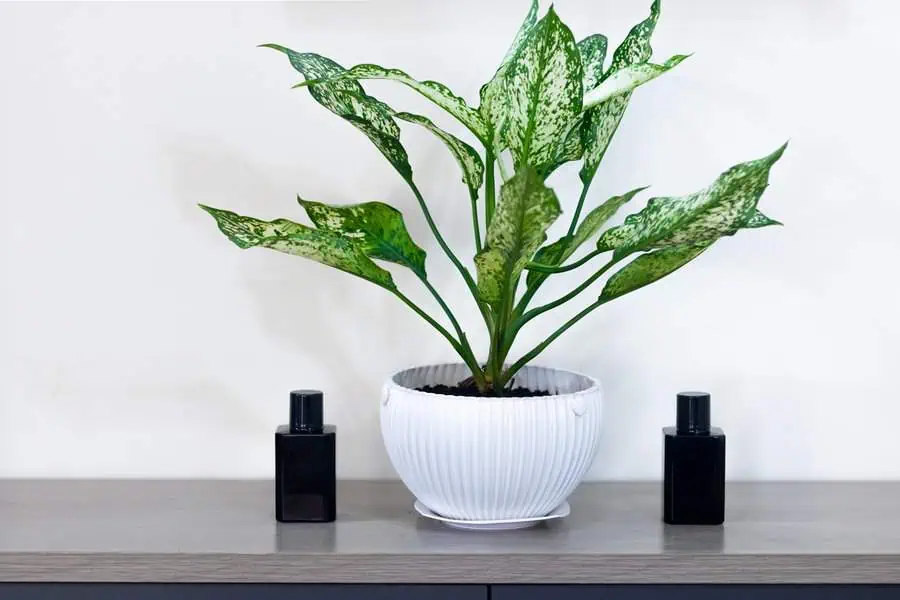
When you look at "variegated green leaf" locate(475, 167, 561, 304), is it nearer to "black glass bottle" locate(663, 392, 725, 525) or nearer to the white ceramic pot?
the white ceramic pot

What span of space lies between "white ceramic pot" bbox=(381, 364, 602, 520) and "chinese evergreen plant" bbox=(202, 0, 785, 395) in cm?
7

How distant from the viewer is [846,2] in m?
1.01

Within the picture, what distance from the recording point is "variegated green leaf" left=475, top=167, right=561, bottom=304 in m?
0.69

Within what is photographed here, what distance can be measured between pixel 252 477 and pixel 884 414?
0.66 m

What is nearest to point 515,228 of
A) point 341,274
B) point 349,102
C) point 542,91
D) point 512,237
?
point 512,237

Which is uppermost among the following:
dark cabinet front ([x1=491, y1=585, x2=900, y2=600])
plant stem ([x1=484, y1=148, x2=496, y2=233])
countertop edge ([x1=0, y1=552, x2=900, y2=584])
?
plant stem ([x1=484, y1=148, x2=496, y2=233])

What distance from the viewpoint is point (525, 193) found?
0.69m

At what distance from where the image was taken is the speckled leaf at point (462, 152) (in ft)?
2.76

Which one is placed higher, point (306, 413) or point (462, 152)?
point (462, 152)

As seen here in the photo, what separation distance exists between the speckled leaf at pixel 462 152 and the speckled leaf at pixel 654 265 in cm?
16

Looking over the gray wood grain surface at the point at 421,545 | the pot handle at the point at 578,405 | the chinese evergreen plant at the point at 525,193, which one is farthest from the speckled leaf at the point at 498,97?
the gray wood grain surface at the point at 421,545

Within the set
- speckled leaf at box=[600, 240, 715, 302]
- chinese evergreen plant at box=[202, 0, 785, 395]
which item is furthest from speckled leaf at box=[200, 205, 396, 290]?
speckled leaf at box=[600, 240, 715, 302]

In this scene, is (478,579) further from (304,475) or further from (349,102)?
(349,102)

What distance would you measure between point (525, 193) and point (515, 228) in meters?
0.03
